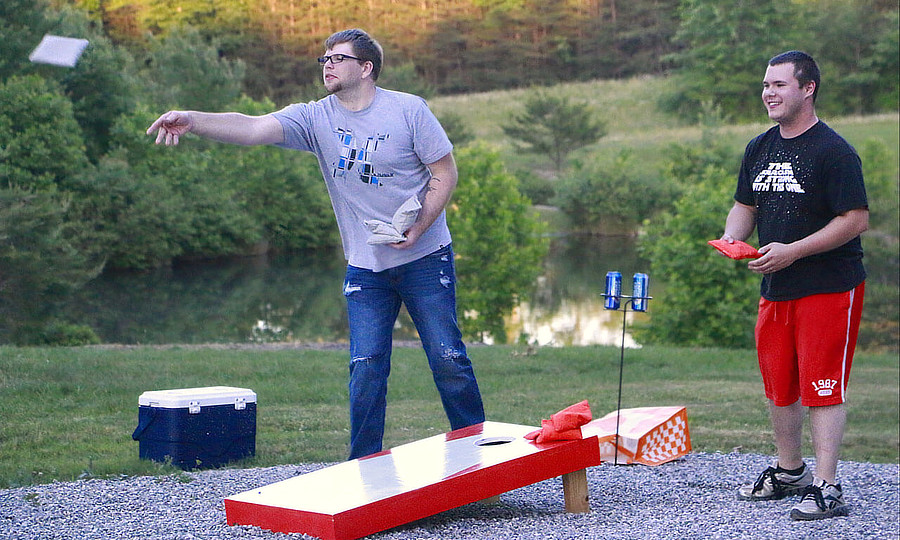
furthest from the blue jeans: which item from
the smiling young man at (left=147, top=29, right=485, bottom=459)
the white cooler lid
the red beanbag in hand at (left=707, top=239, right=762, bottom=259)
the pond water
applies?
the pond water

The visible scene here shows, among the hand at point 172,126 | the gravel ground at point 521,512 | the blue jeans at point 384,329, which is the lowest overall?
the gravel ground at point 521,512

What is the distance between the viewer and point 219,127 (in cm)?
376

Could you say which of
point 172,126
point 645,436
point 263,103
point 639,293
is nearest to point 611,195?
point 263,103

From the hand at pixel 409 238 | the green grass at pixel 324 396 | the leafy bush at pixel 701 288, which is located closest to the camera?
the hand at pixel 409 238

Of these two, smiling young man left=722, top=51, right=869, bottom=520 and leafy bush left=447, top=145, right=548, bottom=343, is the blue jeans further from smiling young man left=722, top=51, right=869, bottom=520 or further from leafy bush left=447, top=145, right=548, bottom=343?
leafy bush left=447, top=145, right=548, bottom=343

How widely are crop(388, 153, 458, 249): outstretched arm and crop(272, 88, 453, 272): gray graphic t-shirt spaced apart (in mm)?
42

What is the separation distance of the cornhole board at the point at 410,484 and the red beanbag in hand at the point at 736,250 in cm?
90

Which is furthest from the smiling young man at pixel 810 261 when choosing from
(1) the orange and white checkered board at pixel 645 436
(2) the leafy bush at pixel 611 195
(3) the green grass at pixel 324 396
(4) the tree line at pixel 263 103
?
(2) the leafy bush at pixel 611 195

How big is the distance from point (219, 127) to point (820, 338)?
251cm

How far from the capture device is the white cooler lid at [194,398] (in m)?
4.63

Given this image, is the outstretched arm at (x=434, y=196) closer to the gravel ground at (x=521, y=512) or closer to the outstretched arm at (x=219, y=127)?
the outstretched arm at (x=219, y=127)

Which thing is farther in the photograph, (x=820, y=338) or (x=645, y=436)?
(x=645, y=436)

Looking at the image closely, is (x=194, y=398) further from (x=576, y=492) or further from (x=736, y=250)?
(x=736, y=250)

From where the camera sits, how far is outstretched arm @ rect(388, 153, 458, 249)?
388cm
